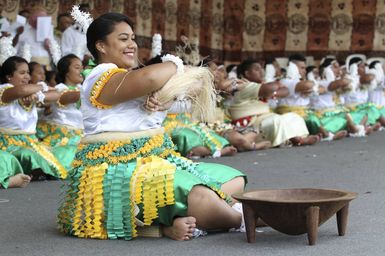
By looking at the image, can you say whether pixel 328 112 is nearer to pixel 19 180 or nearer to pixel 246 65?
pixel 246 65

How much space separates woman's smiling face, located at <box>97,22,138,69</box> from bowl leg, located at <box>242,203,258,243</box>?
0.85 meters

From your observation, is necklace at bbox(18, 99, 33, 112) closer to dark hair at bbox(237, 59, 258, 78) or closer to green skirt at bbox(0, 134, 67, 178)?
green skirt at bbox(0, 134, 67, 178)

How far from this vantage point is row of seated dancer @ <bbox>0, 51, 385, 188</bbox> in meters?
5.75

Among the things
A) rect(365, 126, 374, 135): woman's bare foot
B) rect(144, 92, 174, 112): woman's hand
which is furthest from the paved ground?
rect(365, 126, 374, 135): woman's bare foot

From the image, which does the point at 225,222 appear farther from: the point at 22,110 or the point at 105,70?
the point at 22,110

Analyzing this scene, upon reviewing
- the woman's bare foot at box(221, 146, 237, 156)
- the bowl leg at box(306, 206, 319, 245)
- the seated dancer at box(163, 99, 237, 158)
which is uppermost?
the bowl leg at box(306, 206, 319, 245)

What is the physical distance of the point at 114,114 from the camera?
11.4 ft

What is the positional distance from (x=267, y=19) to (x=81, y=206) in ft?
34.2

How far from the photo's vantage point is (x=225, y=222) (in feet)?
11.1

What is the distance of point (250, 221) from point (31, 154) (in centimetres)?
282

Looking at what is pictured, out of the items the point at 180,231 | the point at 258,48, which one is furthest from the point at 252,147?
the point at 258,48

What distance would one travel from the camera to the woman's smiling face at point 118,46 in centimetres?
354

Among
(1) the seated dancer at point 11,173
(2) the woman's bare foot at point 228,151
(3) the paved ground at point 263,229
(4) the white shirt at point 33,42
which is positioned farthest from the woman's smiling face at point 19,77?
(4) the white shirt at point 33,42

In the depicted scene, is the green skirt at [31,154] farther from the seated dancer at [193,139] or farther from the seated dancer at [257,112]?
the seated dancer at [257,112]
